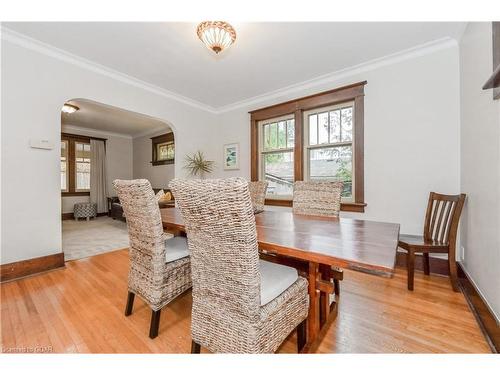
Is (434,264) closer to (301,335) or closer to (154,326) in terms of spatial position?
(301,335)

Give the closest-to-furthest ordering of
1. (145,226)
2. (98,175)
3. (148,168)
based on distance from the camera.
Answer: (145,226), (98,175), (148,168)

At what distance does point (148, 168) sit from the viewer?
6.86m

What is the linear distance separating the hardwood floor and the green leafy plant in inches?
90.4

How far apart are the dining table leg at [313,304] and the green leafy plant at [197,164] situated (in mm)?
3306

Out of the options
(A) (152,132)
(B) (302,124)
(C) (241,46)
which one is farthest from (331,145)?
(A) (152,132)

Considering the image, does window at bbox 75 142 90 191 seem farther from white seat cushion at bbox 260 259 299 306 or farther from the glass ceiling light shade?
white seat cushion at bbox 260 259 299 306

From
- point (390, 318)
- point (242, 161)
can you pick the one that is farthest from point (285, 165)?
point (390, 318)

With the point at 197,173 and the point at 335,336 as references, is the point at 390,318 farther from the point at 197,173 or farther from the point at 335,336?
the point at 197,173

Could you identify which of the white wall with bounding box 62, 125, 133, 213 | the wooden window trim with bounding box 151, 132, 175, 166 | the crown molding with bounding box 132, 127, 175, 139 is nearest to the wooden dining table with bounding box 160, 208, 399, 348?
the wooden window trim with bounding box 151, 132, 175, 166

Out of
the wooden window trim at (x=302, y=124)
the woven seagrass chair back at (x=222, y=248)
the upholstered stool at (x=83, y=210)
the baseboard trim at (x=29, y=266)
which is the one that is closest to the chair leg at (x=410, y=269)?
the wooden window trim at (x=302, y=124)

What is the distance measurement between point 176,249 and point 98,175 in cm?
629

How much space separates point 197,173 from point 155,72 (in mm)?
1806

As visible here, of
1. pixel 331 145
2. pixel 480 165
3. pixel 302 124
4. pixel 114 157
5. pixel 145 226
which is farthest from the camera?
pixel 114 157
